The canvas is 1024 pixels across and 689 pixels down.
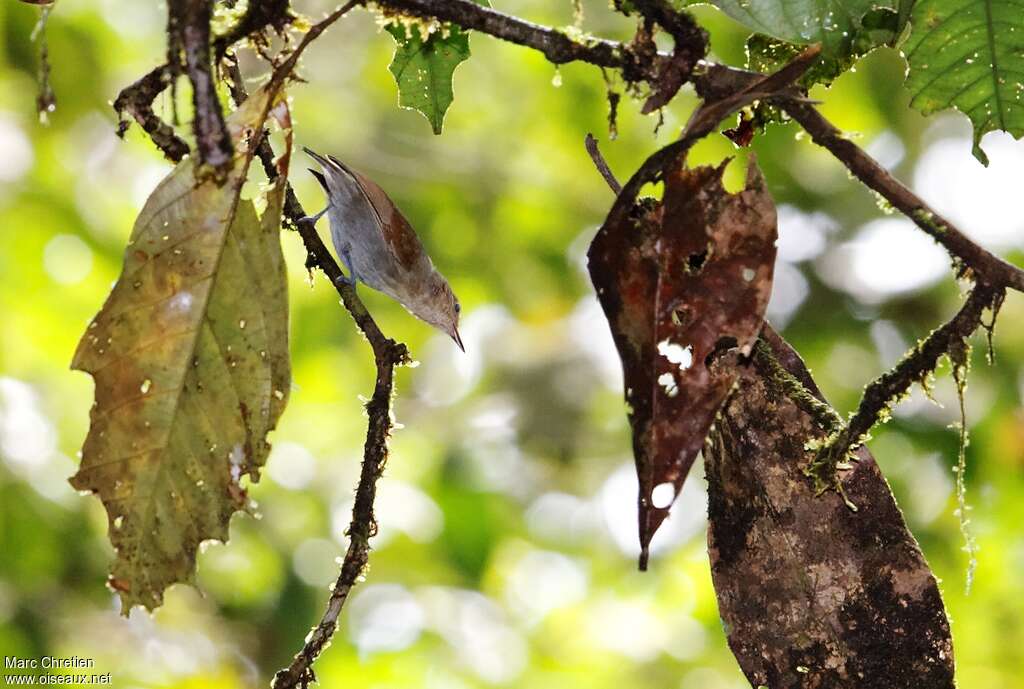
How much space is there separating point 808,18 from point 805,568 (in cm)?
70

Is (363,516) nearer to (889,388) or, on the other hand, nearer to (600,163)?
(600,163)

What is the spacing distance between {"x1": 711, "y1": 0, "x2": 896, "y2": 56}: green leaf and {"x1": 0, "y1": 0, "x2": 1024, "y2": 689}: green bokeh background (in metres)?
3.07

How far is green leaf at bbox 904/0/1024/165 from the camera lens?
1.35m

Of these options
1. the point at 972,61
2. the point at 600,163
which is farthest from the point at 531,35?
the point at 972,61

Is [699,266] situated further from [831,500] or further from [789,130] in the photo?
[789,130]

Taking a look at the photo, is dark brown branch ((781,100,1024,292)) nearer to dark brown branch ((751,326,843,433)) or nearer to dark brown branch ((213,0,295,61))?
dark brown branch ((751,326,843,433))

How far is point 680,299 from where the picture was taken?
1.09 metres

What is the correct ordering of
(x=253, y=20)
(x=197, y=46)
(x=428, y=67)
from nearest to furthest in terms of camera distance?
(x=197, y=46)
(x=253, y=20)
(x=428, y=67)

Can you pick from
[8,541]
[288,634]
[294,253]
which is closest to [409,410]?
[294,253]

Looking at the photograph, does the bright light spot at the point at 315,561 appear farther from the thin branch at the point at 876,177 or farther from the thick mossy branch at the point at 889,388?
the thin branch at the point at 876,177

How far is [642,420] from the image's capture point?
3.42 feet

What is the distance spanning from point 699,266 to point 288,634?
3.79 metres

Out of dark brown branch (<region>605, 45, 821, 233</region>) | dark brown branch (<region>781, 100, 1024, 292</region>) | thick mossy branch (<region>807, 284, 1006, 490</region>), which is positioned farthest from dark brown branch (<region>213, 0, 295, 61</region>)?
thick mossy branch (<region>807, 284, 1006, 490</region>)

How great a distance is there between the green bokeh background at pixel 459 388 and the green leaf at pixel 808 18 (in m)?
3.07
